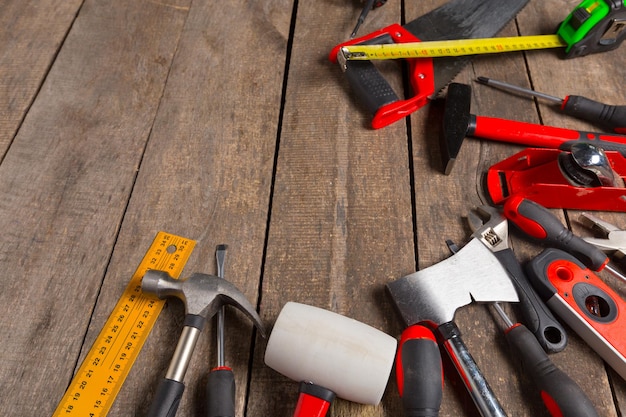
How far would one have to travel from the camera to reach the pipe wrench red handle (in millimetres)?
958

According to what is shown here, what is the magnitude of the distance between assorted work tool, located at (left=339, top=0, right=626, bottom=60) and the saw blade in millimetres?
34

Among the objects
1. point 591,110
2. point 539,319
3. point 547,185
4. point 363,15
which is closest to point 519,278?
point 539,319

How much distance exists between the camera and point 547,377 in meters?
0.66

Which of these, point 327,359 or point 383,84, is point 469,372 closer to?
point 327,359

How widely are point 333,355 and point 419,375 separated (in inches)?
4.8

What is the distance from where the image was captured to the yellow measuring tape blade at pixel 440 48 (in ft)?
3.24

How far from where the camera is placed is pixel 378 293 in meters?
0.79

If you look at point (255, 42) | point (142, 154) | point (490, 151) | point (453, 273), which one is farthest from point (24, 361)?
point (490, 151)

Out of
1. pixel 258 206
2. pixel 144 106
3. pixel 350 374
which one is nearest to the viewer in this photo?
pixel 350 374

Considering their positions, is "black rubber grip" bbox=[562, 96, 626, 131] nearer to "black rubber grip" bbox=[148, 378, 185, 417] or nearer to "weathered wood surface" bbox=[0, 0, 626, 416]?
"weathered wood surface" bbox=[0, 0, 626, 416]

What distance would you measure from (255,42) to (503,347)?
33.3 inches

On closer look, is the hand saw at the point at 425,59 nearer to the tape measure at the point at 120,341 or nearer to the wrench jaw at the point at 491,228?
the wrench jaw at the point at 491,228

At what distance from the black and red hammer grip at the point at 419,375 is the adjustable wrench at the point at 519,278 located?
0.18 metres

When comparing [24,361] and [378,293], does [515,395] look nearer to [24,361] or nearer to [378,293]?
[378,293]
